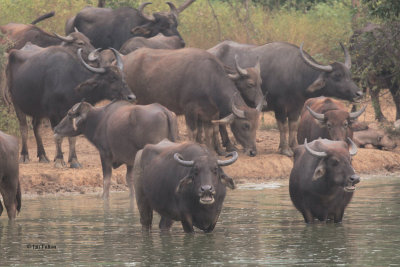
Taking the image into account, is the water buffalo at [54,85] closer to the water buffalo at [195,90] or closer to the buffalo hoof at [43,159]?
the buffalo hoof at [43,159]

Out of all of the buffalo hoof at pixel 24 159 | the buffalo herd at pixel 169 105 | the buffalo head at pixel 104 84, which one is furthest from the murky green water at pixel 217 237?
the buffalo hoof at pixel 24 159

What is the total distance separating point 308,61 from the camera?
68.9 feet

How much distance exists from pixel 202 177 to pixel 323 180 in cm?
189

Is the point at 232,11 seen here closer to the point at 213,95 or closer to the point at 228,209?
A: the point at 213,95

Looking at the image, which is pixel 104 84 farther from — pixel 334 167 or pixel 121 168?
pixel 334 167

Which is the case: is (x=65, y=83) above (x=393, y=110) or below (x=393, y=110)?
above

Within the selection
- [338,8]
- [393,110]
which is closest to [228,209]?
[393,110]

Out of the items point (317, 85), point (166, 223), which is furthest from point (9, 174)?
point (317, 85)

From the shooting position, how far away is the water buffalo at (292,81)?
20.9 m

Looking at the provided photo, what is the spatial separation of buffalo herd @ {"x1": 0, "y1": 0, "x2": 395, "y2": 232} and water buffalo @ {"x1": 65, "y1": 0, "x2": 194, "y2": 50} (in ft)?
0.10

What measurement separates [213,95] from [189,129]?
0.77 m

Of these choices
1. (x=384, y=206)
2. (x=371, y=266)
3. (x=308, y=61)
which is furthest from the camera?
(x=308, y=61)

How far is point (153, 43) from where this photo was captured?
23297 millimetres

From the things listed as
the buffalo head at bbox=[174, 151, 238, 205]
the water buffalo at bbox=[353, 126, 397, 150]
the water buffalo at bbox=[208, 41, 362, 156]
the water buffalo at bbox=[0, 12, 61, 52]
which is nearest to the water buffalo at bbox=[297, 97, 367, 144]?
the water buffalo at bbox=[208, 41, 362, 156]
